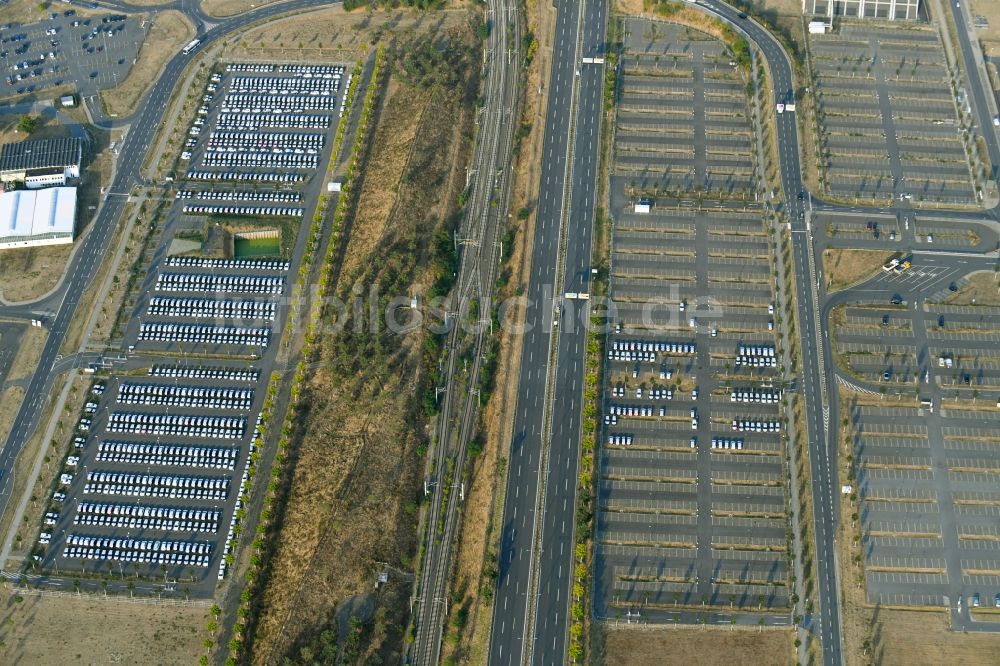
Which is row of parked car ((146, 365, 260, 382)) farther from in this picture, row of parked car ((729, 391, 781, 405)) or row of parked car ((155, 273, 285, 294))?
row of parked car ((729, 391, 781, 405))

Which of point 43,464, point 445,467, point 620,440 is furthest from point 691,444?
point 43,464

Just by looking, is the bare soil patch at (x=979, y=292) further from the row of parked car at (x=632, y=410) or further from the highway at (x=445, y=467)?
the highway at (x=445, y=467)

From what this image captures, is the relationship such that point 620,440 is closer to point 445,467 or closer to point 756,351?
point 445,467

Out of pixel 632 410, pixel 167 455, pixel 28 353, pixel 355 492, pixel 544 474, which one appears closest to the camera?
pixel 355 492

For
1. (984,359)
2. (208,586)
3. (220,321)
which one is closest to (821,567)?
(984,359)

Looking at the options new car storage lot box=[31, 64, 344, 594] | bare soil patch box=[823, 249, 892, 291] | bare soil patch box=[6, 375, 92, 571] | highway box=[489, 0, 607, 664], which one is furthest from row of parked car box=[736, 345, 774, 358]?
bare soil patch box=[6, 375, 92, 571]

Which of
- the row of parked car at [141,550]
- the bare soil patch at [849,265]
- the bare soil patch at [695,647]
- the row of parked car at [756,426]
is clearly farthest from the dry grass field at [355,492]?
the bare soil patch at [849,265]
